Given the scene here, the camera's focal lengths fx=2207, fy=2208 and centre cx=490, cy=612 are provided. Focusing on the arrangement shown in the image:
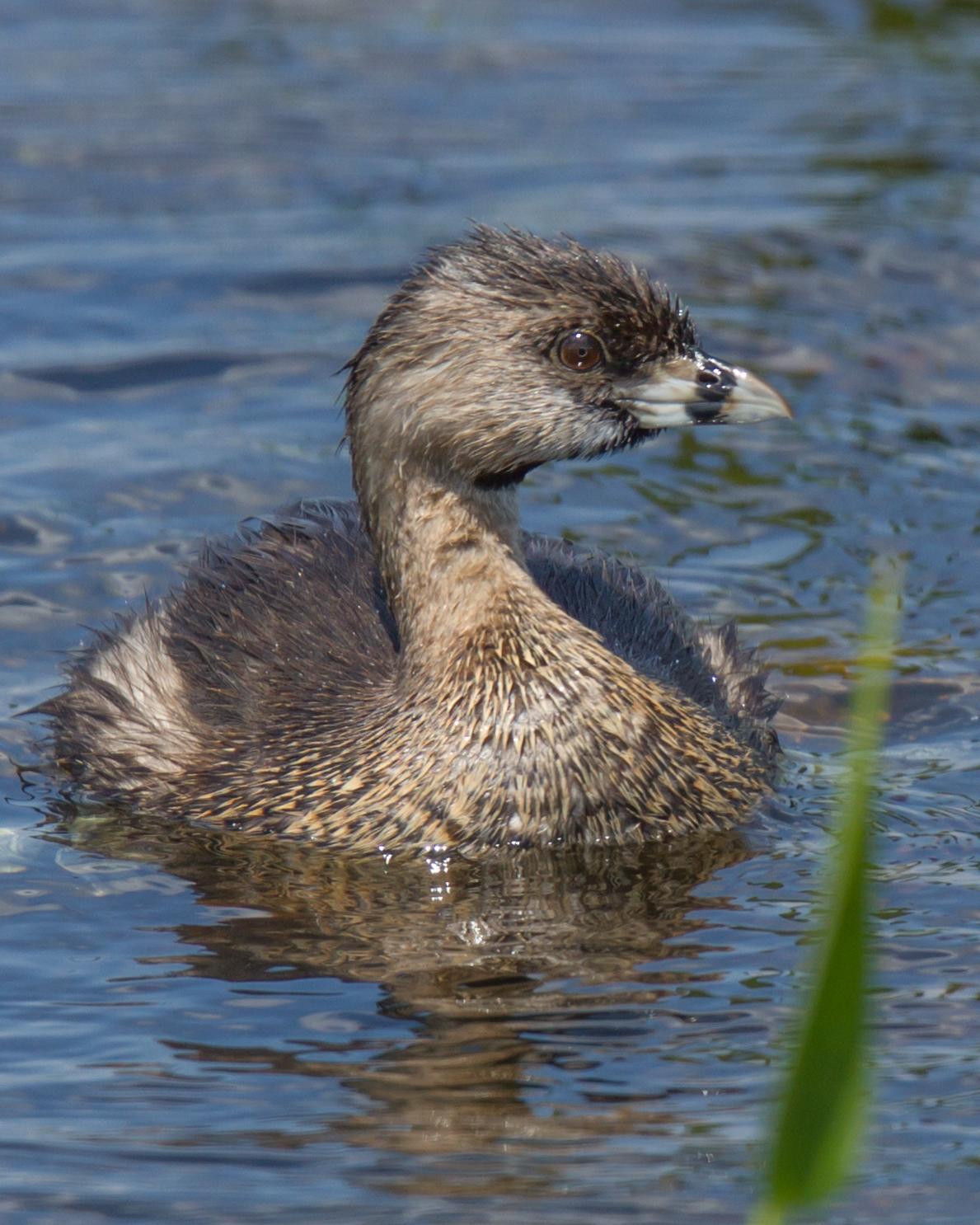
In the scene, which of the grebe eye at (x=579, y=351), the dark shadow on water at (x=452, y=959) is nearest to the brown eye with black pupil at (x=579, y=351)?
the grebe eye at (x=579, y=351)

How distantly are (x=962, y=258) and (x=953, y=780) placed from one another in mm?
6953

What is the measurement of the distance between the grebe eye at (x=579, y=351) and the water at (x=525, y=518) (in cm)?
165

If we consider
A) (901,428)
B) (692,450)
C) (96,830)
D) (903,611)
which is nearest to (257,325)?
(692,450)

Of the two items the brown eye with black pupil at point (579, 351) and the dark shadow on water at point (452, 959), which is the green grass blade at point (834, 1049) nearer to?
the dark shadow on water at point (452, 959)

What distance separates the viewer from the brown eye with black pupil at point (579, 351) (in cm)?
729

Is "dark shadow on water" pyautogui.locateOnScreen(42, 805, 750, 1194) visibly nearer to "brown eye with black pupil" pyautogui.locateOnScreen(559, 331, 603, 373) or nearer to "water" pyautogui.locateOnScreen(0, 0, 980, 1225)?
"water" pyautogui.locateOnScreen(0, 0, 980, 1225)

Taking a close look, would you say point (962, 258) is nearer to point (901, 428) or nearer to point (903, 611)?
point (901, 428)

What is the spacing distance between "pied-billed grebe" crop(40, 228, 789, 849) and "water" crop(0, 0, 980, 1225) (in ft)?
0.70

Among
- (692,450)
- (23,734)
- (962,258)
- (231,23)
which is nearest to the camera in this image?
(23,734)

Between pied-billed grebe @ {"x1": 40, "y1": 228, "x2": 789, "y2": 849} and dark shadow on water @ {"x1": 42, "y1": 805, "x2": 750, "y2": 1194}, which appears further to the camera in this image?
pied-billed grebe @ {"x1": 40, "y1": 228, "x2": 789, "y2": 849}

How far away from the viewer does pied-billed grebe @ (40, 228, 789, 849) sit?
23.9ft

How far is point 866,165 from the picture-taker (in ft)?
53.1

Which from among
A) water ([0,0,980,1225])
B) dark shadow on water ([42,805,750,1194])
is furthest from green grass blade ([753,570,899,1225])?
dark shadow on water ([42,805,750,1194])

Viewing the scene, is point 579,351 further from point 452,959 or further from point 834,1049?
point 834,1049
